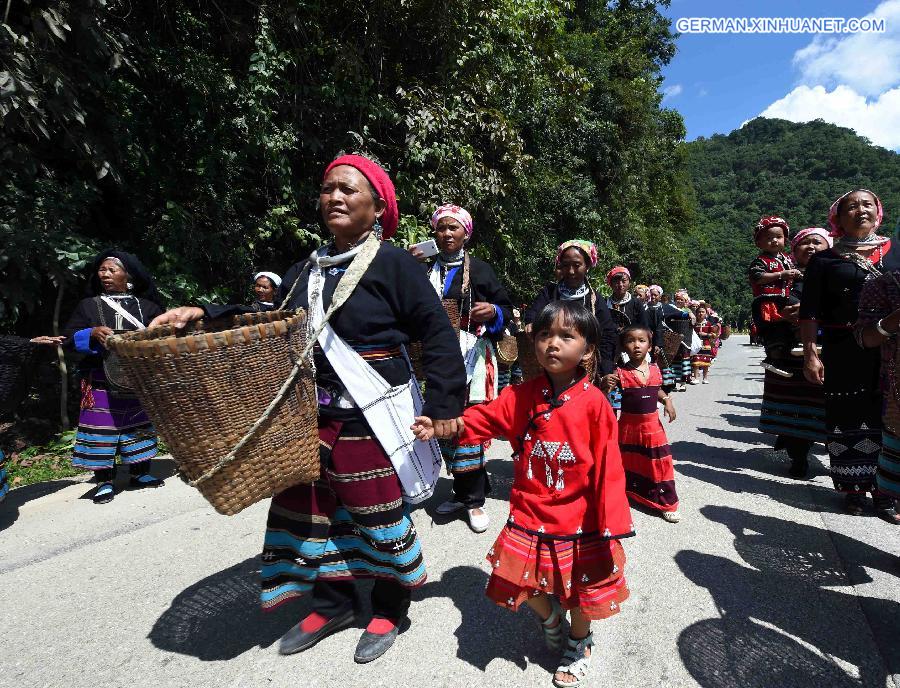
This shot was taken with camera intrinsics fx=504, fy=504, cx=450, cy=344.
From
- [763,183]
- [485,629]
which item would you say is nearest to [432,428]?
[485,629]

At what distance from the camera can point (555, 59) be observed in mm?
8406

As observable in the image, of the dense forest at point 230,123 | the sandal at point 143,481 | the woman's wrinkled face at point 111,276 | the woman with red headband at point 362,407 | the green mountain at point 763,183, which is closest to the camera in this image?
the woman with red headband at point 362,407

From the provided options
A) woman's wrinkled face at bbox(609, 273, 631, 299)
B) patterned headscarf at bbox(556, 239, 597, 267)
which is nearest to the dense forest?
woman's wrinkled face at bbox(609, 273, 631, 299)

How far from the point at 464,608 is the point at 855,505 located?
289 centimetres

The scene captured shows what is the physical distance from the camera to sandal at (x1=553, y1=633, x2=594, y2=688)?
1966mm

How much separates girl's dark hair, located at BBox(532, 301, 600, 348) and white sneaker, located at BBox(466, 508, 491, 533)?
1782 millimetres

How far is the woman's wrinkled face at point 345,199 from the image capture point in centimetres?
205

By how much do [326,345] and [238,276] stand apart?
17.2 feet

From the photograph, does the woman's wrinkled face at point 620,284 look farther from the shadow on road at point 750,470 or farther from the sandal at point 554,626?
the sandal at point 554,626

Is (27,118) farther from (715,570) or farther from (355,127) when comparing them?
(715,570)

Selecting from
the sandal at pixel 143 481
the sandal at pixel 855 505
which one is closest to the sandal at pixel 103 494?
the sandal at pixel 143 481

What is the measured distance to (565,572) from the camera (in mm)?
Answer: 1977

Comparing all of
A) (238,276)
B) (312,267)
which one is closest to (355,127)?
(238,276)

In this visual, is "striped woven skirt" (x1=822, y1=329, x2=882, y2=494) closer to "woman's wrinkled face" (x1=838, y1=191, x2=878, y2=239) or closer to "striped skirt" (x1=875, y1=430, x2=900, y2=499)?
"woman's wrinkled face" (x1=838, y1=191, x2=878, y2=239)
